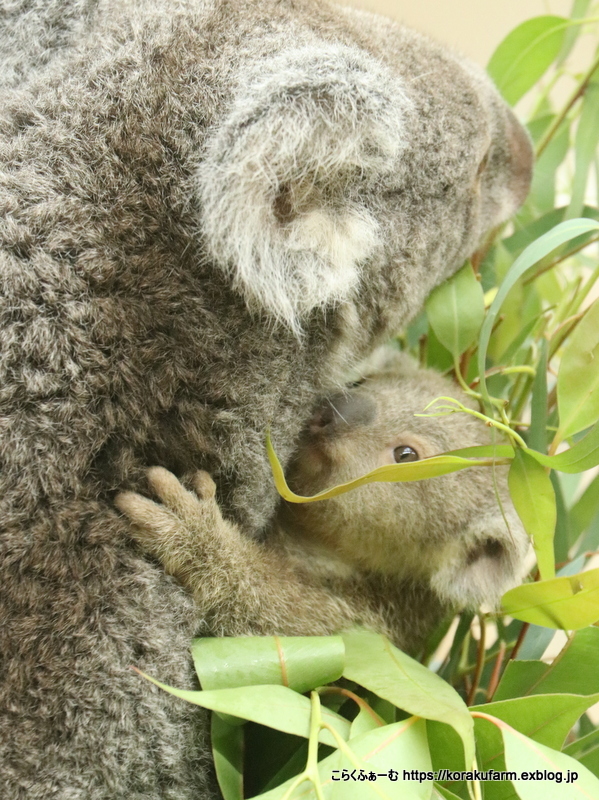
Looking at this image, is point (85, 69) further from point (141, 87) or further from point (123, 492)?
point (123, 492)

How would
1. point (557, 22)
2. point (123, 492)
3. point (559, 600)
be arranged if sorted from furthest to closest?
point (557, 22) → point (123, 492) → point (559, 600)

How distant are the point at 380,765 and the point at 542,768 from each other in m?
0.25

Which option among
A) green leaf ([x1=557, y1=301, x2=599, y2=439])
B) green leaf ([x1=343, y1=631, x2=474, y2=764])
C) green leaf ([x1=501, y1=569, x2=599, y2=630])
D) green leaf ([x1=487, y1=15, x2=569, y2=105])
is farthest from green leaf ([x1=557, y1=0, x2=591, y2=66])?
green leaf ([x1=343, y1=631, x2=474, y2=764])

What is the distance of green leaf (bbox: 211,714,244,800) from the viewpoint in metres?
1.32

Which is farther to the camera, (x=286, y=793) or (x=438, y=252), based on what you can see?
(x=438, y=252)

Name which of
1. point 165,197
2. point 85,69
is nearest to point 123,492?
point 165,197

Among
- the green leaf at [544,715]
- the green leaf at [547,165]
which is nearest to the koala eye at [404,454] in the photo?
the green leaf at [544,715]

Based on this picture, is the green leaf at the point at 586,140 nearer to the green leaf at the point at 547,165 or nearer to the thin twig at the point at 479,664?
the green leaf at the point at 547,165

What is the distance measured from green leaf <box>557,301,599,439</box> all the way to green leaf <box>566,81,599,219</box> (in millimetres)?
732

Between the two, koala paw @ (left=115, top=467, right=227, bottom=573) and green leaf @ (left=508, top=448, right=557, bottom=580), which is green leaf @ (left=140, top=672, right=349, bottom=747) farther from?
green leaf @ (left=508, top=448, right=557, bottom=580)

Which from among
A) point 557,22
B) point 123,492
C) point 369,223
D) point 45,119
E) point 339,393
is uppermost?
point 557,22

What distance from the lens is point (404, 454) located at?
1.77 m

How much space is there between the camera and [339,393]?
1.82m

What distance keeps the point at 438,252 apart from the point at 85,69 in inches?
34.2
